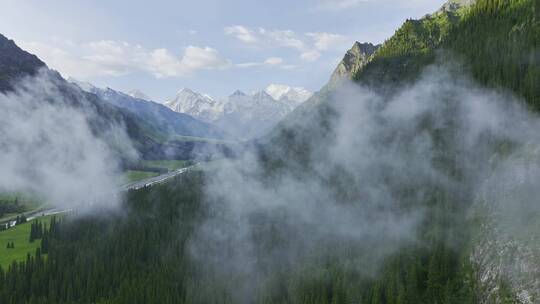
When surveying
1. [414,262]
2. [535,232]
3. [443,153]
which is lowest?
[414,262]

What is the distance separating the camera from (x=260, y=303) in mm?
165500

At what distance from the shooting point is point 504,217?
115125mm

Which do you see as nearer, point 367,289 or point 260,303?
point 367,289

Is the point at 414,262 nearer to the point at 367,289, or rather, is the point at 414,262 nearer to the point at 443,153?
the point at 367,289

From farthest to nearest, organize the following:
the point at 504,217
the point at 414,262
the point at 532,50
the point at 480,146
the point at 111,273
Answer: the point at 111,273 < the point at 532,50 < the point at 480,146 < the point at 414,262 < the point at 504,217

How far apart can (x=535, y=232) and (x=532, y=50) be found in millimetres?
100088

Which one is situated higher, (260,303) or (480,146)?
(480,146)

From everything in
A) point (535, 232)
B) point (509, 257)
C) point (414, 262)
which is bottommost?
point (414, 262)

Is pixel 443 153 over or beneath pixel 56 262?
over

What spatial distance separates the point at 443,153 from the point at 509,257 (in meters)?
78.6

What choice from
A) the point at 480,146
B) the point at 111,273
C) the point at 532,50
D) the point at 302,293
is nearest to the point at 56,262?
the point at 111,273

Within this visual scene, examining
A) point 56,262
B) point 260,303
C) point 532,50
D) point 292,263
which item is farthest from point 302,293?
point 532,50

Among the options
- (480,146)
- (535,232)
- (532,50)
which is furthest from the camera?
(532,50)

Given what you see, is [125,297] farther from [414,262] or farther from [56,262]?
[414,262]
